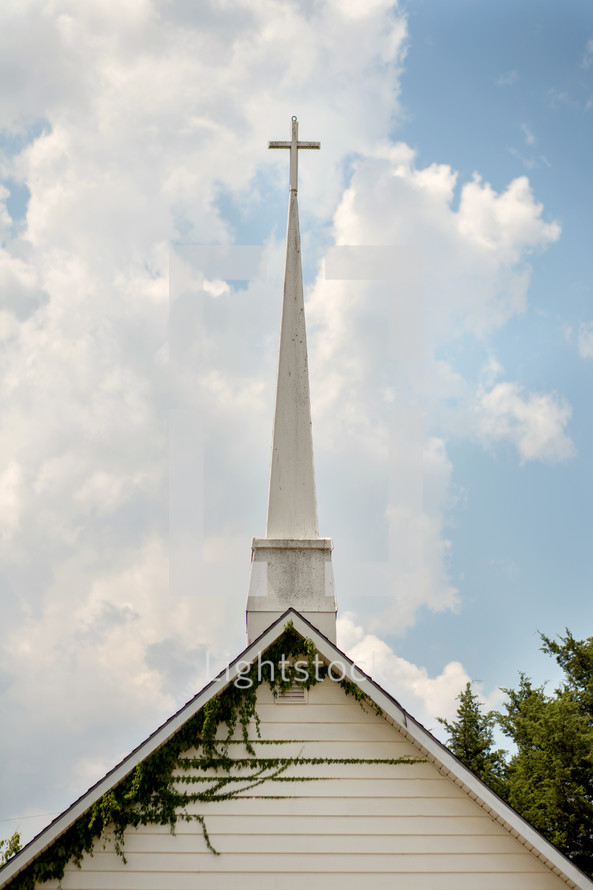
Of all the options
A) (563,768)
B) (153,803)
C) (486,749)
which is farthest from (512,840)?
(486,749)

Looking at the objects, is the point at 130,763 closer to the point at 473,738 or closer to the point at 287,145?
the point at 287,145

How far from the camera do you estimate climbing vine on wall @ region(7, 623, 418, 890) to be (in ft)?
28.0

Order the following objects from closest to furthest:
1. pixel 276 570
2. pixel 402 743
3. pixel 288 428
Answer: pixel 402 743, pixel 276 570, pixel 288 428

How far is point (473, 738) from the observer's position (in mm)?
26500

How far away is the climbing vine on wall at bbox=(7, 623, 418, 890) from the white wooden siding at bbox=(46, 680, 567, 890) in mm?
99

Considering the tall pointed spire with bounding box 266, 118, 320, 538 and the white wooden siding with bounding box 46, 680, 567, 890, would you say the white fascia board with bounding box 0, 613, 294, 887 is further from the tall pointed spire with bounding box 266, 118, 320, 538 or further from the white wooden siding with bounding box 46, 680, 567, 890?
the tall pointed spire with bounding box 266, 118, 320, 538

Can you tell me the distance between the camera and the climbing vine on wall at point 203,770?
8.55 meters

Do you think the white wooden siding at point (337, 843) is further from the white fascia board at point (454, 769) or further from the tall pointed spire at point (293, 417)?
the tall pointed spire at point (293, 417)

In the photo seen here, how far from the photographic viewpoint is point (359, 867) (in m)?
8.53

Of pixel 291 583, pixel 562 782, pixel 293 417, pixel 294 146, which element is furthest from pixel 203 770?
pixel 562 782

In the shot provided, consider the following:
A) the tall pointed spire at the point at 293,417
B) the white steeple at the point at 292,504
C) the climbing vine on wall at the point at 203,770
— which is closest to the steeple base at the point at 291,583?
the white steeple at the point at 292,504

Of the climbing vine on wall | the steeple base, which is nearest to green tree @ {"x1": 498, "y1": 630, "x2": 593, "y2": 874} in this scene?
the steeple base

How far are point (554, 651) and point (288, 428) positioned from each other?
18.3 metres

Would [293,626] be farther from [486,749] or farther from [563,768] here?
[486,749]
